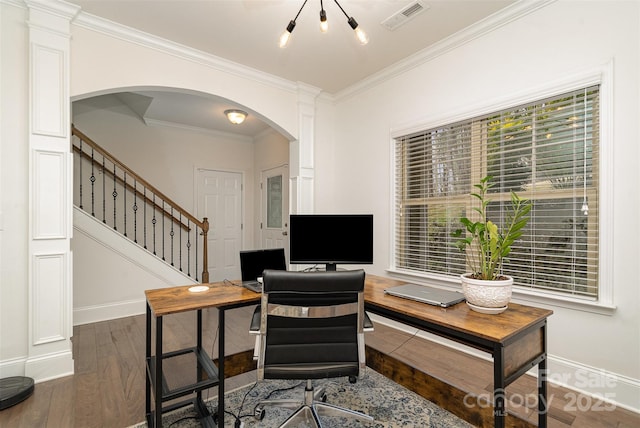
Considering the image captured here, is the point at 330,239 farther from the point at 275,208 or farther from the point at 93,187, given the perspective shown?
the point at 93,187

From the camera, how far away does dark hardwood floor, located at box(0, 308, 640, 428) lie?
184 centimetres

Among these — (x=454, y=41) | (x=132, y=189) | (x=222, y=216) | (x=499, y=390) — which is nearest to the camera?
(x=499, y=390)

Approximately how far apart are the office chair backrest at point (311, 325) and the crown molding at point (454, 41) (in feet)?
7.78

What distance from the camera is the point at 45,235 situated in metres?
2.28

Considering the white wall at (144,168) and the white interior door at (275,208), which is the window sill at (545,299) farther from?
the white wall at (144,168)

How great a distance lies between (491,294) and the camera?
1471 millimetres

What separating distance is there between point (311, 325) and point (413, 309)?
0.54 m

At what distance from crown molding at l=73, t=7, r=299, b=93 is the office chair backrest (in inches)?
101

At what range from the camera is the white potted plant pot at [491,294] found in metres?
1.47

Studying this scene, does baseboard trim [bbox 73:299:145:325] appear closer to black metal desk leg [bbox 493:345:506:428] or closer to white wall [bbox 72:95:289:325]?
white wall [bbox 72:95:289:325]

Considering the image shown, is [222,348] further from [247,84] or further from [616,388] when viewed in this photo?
[247,84]

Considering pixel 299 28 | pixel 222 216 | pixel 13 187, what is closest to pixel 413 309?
pixel 299 28

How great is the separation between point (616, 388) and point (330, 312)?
1.94m

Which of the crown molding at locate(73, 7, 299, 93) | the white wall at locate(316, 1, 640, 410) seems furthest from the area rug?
the crown molding at locate(73, 7, 299, 93)
